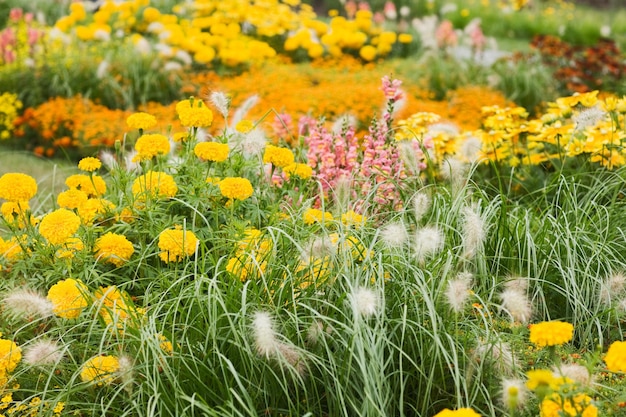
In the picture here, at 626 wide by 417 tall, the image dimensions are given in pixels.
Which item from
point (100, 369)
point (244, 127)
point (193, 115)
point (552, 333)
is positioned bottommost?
point (100, 369)

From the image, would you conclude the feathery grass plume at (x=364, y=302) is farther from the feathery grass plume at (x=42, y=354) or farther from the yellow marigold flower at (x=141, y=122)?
the yellow marigold flower at (x=141, y=122)

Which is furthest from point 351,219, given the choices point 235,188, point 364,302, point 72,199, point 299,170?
point 72,199

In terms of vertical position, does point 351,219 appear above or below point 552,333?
below

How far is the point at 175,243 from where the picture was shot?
3.21m

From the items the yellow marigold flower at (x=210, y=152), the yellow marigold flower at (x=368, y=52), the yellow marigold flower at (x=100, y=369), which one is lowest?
the yellow marigold flower at (x=368, y=52)

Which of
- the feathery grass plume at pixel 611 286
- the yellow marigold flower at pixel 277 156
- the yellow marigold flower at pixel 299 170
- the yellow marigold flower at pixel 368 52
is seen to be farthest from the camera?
the yellow marigold flower at pixel 368 52

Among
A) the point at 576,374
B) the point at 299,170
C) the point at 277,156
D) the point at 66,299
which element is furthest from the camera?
the point at 299,170

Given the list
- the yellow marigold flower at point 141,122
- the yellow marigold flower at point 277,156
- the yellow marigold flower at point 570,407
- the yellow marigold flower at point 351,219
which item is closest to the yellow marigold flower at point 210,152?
the yellow marigold flower at point 277,156

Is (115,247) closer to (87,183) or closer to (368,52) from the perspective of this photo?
(87,183)

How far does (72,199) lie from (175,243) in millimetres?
617

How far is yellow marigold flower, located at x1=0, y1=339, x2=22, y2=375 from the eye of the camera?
287 cm

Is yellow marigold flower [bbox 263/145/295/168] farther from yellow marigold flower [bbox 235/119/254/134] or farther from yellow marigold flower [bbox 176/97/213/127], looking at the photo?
yellow marigold flower [bbox 235/119/254/134]

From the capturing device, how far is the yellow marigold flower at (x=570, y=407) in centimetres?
216

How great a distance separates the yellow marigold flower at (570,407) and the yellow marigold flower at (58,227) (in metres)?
1.91
